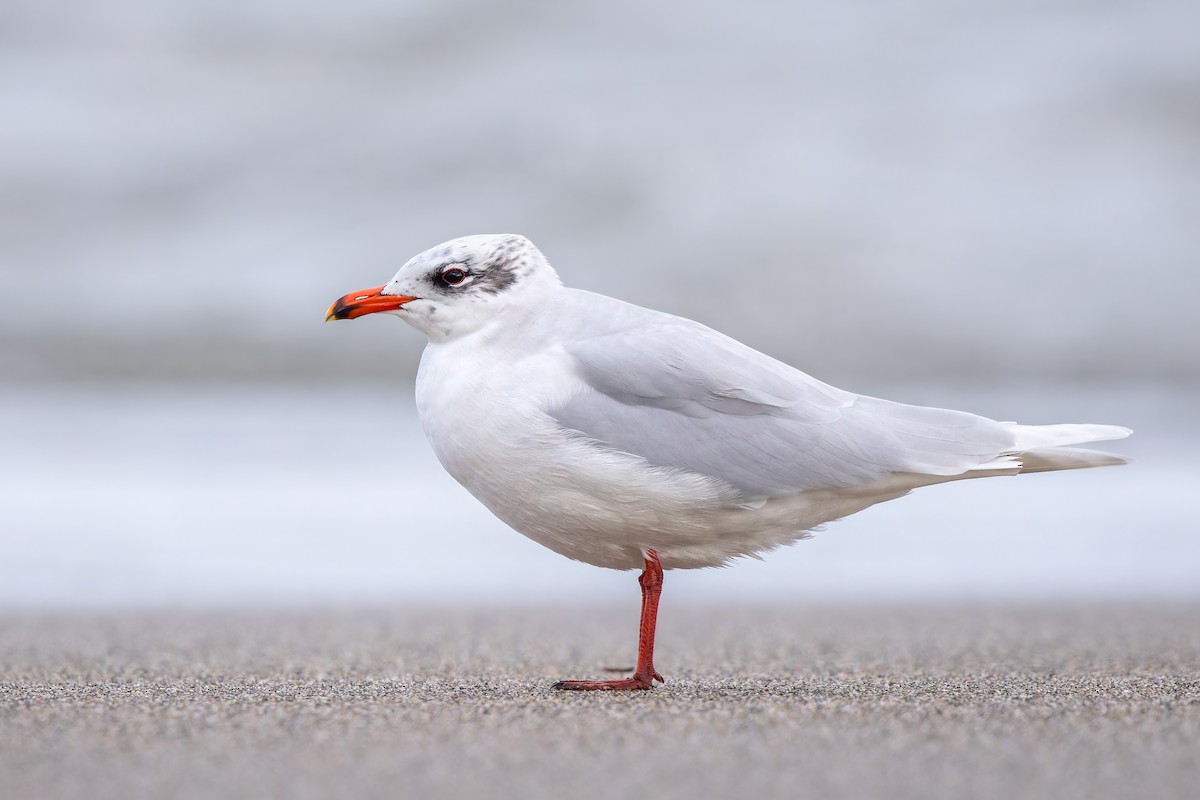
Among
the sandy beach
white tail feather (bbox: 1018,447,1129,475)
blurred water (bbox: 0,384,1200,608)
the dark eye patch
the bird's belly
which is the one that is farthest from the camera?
blurred water (bbox: 0,384,1200,608)

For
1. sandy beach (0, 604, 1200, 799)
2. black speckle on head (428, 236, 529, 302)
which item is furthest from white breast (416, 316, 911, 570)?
sandy beach (0, 604, 1200, 799)

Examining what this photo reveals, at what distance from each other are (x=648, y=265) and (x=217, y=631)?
822cm

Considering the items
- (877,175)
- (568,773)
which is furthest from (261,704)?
(877,175)

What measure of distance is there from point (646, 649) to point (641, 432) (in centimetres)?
57

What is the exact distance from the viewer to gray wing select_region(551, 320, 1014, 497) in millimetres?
3342

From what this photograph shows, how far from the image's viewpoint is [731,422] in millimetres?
3414

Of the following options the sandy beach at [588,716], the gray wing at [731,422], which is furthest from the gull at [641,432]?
the sandy beach at [588,716]

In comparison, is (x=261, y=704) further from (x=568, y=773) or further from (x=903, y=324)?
(x=903, y=324)

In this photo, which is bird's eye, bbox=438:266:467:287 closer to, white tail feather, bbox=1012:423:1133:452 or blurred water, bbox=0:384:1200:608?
white tail feather, bbox=1012:423:1133:452

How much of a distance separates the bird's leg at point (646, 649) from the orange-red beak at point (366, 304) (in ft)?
3.24

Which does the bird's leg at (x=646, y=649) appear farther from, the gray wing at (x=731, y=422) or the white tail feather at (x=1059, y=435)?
the white tail feather at (x=1059, y=435)

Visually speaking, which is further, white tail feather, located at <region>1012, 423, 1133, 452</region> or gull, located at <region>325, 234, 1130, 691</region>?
white tail feather, located at <region>1012, 423, 1133, 452</region>

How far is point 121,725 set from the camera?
2660 millimetres

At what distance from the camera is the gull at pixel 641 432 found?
3.31 m
